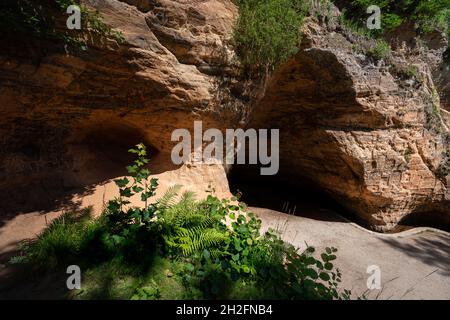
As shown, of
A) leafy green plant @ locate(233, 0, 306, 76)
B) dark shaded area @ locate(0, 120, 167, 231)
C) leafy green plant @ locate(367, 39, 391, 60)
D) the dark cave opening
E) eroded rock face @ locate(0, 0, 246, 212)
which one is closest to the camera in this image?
eroded rock face @ locate(0, 0, 246, 212)

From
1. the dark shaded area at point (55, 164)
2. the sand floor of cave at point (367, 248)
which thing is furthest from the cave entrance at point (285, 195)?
the dark shaded area at point (55, 164)

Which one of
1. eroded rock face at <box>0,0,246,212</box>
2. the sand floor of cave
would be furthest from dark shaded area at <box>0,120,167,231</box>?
the sand floor of cave

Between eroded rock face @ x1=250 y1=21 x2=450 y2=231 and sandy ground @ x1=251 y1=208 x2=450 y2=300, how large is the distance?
2.23ft

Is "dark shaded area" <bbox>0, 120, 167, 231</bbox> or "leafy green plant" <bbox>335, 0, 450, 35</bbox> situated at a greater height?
"leafy green plant" <bbox>335, 0, 450, 35</bbox>

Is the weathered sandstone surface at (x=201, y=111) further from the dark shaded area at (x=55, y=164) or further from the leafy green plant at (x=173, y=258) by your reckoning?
the leafy green plant at (x=173, y=258)

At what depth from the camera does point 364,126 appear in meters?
5.96

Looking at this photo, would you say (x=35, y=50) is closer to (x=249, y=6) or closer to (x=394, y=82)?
(x=249, y=6)

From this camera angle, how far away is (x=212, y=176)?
5.54 metres

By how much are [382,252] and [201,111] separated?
15.7ft

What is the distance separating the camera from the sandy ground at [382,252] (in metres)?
4.05

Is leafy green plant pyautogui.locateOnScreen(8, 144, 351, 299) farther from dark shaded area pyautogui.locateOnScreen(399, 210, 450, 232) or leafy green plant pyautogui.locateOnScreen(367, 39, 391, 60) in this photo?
dark shaded area pyautogui.locateOnScreen(399, 210, 450, 232)

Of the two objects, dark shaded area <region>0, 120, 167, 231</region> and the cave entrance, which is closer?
dark shaded area <region>0, 120, 167, 231</region>

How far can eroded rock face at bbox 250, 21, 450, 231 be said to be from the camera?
5688mm

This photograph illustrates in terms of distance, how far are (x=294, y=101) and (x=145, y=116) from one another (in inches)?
153
